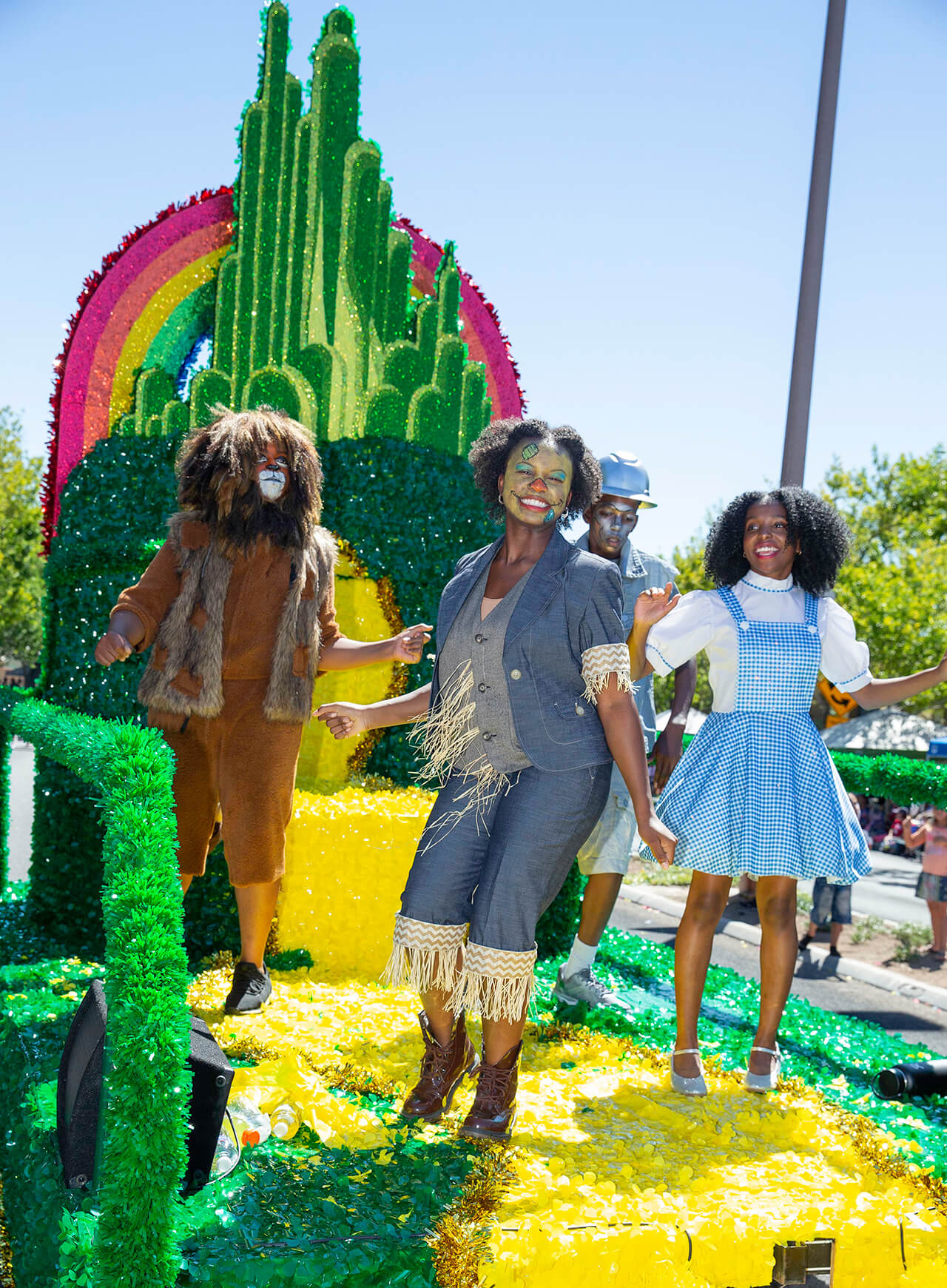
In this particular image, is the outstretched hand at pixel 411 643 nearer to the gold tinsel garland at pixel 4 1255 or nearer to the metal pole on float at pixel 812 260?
the gold tinsel garland at pixel 4 1255

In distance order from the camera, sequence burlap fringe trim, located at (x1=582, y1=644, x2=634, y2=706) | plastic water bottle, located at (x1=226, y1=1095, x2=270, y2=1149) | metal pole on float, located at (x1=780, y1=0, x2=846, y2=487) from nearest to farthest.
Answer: plastic water bottle, located at (x1=226, y1=1095, x2=270, y2=1149) → burlap fringe trim, located at (x1=582, y1=644, x2=634, y2=706) → metal pole on float, located at (x1=780, y1=0, x2=846, y2=487)

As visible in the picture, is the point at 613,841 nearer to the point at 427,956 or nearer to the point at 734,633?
the point at 734,633

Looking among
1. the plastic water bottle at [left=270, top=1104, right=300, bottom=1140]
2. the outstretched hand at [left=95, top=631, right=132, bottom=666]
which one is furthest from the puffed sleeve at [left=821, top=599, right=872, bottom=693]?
the outstretched hand at [left=95, top=631, right=132, bottom=666]

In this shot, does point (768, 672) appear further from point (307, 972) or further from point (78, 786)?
point (78, 786)

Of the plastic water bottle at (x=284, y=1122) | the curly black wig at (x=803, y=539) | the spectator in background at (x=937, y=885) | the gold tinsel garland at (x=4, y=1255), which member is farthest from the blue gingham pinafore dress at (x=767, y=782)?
the spectator in background at (x=937, y=885)

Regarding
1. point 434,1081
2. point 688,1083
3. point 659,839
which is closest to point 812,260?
point 659,839

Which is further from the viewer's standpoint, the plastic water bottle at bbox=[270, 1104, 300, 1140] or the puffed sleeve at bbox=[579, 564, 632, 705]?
the puffed sleeve at bbox=[579, 564, 632, 705]

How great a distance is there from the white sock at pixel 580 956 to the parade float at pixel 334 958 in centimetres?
18

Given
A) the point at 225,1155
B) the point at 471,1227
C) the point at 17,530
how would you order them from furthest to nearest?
the point at 17,530, the point at 225,1155, the point at 471,1227

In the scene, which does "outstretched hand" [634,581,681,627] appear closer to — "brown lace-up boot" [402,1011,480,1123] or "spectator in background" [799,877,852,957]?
"brown lace-up boot" [402,1011,480,1123]

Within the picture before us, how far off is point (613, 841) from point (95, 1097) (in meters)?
2.37

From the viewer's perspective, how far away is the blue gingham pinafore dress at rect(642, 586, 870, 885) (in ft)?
10.5

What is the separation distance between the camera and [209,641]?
339 cm

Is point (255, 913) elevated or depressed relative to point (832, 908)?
elevated
